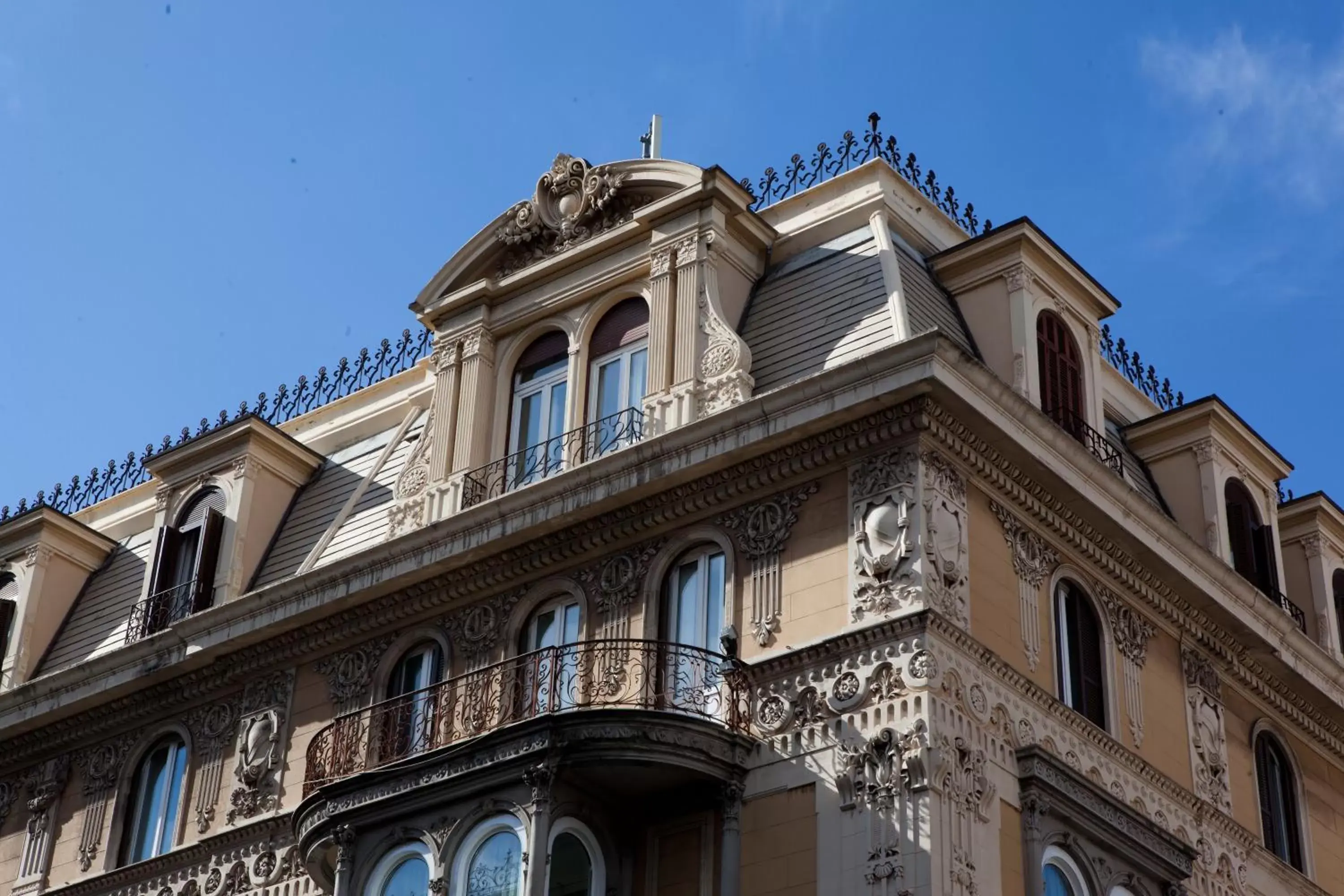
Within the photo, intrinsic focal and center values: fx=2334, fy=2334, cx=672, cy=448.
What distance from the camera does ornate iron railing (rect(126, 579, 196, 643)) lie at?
34375 millimetres

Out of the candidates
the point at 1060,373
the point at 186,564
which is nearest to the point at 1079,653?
the point at 1060,373

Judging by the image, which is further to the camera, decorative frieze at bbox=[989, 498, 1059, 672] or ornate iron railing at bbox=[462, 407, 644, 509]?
ornate iron railing at bbox=[462, 407, 644, 509]

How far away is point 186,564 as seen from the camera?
1379 inches

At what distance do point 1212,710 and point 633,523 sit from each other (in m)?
8.18

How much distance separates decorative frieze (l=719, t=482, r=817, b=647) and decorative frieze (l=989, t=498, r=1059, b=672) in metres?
2.47

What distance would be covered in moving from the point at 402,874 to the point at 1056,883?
295 inches

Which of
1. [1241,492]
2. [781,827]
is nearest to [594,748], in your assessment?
[781,827]

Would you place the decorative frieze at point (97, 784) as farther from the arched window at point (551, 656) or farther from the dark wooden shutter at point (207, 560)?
the arched window at point (551, 656)

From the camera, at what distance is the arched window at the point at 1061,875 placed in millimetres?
26422

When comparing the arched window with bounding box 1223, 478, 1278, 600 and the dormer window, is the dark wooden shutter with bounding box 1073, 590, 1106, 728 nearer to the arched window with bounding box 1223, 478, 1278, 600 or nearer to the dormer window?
the arched window with bounding box 1223, 478, 1278, 600

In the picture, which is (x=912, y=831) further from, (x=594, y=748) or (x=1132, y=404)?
(x=1132, y=404)

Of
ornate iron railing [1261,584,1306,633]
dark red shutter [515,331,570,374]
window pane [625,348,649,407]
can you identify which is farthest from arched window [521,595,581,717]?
ornate iron railing [1261,584,1306,633]

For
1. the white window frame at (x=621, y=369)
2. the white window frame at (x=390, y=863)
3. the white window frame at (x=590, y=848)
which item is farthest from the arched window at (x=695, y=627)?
the white window frame at (x=390, y=863)

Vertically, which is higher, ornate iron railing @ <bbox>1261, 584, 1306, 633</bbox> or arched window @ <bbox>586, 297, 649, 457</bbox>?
arched window @ <bbox>586, 297, 649, 457</bbox>
